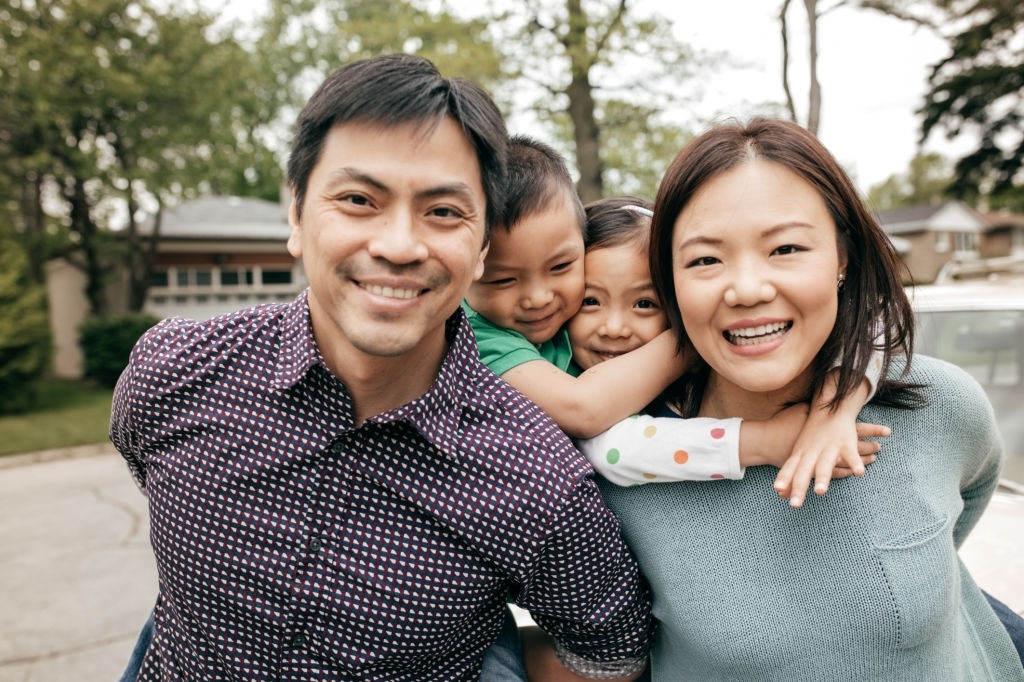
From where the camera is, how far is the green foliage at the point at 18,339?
37.8 ft

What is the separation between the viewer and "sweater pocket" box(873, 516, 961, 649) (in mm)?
1452

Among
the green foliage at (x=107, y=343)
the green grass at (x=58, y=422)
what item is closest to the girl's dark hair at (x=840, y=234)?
the green grass at (x=58, y=422)

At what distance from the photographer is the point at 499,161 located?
5.78ft

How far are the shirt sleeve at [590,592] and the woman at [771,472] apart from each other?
6 centimetres

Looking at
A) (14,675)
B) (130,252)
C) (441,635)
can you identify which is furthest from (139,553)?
(130,252)

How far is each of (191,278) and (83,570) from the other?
50.5 ft

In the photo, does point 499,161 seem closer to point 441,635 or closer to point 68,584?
point 441,635

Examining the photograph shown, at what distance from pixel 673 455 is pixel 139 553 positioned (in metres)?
5.90

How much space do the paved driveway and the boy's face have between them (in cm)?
162

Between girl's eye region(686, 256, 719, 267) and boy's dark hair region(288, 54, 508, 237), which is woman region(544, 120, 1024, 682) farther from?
boy's dark hair region(288, 54, 508, 237)

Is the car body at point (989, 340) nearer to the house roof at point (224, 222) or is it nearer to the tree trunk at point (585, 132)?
the tree trunk at point (585, 132)

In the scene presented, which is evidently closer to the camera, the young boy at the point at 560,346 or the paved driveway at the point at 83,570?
the young boy at the point at 560,346

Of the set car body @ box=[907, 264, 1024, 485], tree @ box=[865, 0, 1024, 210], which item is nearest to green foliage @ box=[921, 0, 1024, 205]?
tree @ box=[865, 0, 1024, 210]

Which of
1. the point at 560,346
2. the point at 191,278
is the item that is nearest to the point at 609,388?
the point at 560,346
